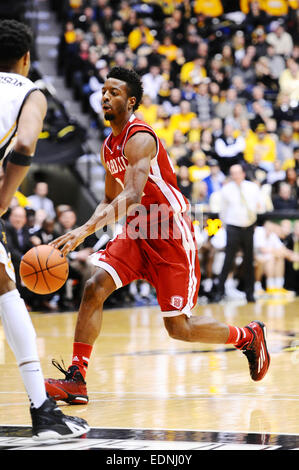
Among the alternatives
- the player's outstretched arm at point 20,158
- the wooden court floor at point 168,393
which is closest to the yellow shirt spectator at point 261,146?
the wooden court floor at point 168,393

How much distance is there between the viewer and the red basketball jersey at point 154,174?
5.63 metres

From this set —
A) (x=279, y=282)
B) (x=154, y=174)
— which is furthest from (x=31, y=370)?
(x=279, y=282)

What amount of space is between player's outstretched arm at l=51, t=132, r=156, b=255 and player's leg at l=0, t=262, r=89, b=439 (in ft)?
2.42

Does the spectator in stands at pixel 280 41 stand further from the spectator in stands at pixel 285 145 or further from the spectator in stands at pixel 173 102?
the spectator in stands at pixel 173 102

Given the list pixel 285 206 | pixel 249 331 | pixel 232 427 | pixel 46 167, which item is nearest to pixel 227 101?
pixel 285 206

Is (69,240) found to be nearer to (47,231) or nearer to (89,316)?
(89,316)

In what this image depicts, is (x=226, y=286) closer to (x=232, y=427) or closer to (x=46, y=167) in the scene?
(x=46, y=167)

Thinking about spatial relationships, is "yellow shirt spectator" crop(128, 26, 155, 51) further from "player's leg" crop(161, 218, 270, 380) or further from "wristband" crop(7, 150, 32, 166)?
"wristband" crop(7, 150, 32, 166)

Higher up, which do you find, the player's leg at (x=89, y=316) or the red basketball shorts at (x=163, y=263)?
the red basketball shorts at (x=163, y=263)

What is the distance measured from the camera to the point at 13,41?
4270 mm

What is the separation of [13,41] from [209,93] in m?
13.1

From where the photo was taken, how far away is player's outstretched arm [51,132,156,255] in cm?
503


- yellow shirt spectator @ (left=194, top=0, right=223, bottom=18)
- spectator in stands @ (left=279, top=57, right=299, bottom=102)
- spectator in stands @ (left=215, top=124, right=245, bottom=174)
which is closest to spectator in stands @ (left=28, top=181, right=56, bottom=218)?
spectator in stands @ (left=215, top=124, right=245, bottom=174)

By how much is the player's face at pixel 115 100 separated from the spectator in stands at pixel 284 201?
9.48m
